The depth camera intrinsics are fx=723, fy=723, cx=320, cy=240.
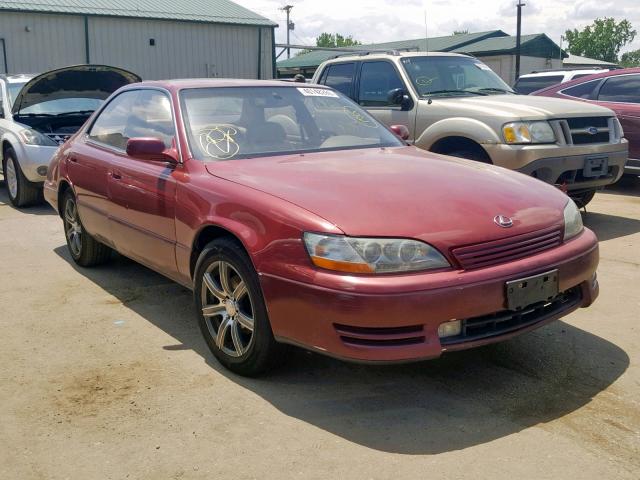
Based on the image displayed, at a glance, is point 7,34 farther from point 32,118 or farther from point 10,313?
point 10,313

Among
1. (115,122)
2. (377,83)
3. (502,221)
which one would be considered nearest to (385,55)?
(377,83)

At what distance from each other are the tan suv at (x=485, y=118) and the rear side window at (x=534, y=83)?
6.56 meters

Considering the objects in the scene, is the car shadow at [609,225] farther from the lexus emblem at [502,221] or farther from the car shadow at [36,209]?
the car shadow at [36,209]

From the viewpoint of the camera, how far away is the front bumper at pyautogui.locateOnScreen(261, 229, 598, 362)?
306 cm

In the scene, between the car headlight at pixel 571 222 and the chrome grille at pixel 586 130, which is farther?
the chrome grille at pixel 586 130

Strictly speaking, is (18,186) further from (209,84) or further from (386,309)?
(386,309)

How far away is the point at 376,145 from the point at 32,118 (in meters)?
6.11

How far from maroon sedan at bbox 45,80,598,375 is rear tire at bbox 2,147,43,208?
4.27 m

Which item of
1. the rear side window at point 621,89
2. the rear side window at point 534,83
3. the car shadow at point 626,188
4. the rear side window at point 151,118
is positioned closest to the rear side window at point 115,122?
the rear side window at point 151,118

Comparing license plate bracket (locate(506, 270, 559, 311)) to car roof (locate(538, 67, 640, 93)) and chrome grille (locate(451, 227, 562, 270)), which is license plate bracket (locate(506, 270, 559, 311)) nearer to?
chrome grille (locate(451, 227, 562, 270))

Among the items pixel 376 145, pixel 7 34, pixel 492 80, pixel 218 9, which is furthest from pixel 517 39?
pixel 376 145

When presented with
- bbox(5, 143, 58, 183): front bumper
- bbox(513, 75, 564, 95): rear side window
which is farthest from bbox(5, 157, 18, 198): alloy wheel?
bbox(513, 75, 564, 95): rear side window

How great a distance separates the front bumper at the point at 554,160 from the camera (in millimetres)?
6590

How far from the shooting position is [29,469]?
2.89 meters
